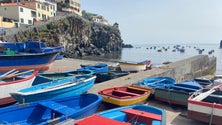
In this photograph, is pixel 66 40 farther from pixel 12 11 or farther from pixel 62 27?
pixel 12 11

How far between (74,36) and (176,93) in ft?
162

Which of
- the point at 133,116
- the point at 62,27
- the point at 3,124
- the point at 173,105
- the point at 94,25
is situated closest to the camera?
the point at 3,124

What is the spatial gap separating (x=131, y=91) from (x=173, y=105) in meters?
1.97

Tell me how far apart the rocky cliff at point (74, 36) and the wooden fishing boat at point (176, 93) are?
30.1m

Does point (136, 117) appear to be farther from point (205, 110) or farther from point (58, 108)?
point (205, 110)

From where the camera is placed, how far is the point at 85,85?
8781 millimetres

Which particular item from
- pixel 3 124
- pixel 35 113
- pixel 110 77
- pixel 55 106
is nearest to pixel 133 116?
pixel 55 106

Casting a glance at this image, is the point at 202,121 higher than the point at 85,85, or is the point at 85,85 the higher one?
the point at 85,85

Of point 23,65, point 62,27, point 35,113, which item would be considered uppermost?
point 62,27

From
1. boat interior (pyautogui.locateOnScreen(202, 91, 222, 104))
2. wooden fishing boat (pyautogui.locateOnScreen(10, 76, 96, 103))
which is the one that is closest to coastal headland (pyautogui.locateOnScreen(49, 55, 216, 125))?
boat interior (pyautogui.locateOnScreen(202, 91, 222, 104))

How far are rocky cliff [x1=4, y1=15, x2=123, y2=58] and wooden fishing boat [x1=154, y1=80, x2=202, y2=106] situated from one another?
98.9ft

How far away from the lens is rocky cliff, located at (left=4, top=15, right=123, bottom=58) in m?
39.1

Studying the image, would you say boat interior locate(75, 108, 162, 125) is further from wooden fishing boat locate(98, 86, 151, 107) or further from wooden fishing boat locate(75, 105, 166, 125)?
wooden fishing boat locate(98, 86, 151, 107)

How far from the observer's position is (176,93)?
840 centimetres
